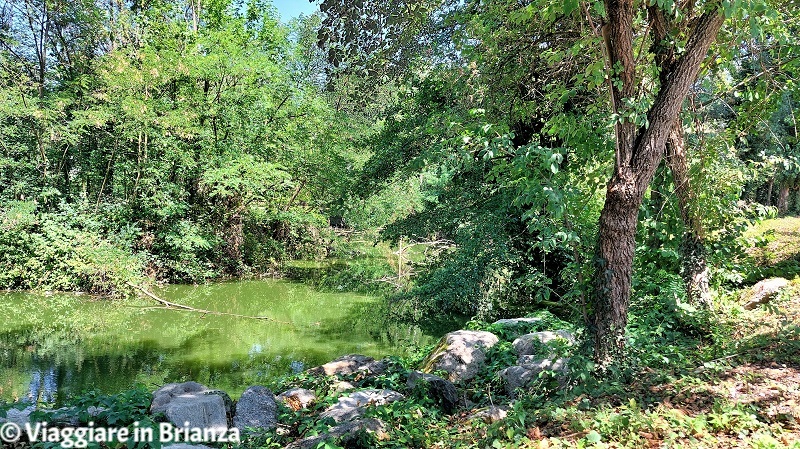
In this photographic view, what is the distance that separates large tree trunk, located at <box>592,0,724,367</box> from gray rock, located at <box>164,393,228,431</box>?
10.8 ft

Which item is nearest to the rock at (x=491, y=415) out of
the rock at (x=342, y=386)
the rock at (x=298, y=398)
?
the rock at (x=342, y=386)

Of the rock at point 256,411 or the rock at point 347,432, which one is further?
the rock at point 256,411

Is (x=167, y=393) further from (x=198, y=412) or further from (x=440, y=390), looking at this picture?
(x=440, y=390)

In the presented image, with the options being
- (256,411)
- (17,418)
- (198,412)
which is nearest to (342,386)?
(256,411)

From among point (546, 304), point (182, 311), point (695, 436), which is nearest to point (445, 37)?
point (546, 304)

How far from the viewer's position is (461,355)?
214 inches

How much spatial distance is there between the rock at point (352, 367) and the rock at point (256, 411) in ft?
3.94

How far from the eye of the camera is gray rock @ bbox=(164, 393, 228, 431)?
4176 mm

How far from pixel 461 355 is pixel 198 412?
8.75 feet

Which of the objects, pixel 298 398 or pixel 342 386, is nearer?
pixel 298 398

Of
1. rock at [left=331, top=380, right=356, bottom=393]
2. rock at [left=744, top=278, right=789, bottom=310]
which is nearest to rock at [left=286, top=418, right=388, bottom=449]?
rock at [left=331, top=380, right=356, bottom=393]

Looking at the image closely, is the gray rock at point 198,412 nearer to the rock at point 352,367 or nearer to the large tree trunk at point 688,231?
the rock at point 352,367

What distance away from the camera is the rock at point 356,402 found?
161 inches

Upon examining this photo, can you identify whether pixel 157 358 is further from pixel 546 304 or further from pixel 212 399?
pixel 546 304
